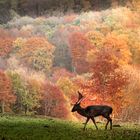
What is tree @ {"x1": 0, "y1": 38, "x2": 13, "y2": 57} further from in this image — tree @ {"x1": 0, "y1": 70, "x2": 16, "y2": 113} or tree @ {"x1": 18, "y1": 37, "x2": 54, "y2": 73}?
tree @ {"x1": 0, "y1": 70, "x2": 16, "y2": 113}

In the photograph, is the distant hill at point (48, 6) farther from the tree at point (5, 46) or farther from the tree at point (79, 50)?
the tree at point (5, 46)

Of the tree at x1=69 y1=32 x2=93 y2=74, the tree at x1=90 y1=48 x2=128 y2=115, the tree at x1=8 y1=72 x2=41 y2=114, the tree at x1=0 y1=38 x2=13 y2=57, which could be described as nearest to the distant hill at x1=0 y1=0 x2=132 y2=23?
the tree at x1=69 y1=32 x2=93 y2=74

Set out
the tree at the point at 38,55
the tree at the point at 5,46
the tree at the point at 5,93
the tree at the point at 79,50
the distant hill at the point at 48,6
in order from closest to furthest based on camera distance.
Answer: the tree at the point at 5,93 → the tree at the point at 38,55 → the tree at the point at 79,50 → the tree at the point at 5,46 → the distant hill at the point at 48,6

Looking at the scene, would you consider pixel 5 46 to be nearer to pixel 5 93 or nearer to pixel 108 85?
pixel 5 93

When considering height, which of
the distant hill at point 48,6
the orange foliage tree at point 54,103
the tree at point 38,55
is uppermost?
the distant hill at point 48,6

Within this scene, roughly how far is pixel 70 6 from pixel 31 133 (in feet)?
235

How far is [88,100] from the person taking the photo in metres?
47.1

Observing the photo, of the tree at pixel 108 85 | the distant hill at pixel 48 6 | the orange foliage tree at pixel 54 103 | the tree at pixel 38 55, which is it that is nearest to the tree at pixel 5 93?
the orange foliage tree at pixel 54 103

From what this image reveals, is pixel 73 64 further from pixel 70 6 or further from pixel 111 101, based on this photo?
pixel 111 101

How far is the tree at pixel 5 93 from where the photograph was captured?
5315cm

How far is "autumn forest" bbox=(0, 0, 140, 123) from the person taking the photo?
159ft

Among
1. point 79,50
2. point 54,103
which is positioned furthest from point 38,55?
point 54,103

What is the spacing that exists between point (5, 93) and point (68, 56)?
26.2 meters

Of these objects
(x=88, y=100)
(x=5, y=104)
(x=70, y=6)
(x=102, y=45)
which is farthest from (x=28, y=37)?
(x=88, y=100)
